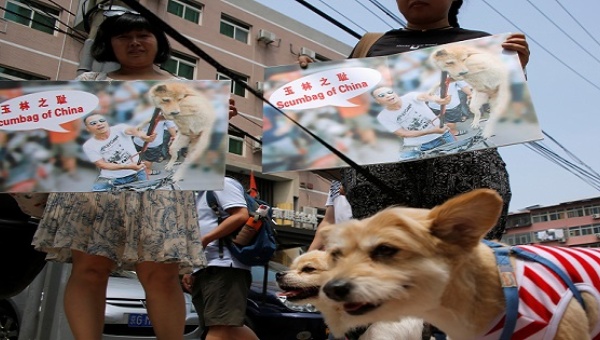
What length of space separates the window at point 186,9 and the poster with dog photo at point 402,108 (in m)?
21.1

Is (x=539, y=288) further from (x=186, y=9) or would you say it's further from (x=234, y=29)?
(x=234, y=29)

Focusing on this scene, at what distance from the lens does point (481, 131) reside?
2.05 metres

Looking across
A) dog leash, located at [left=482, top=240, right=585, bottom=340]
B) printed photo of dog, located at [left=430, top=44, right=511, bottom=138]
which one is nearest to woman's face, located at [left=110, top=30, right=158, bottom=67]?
printed photo of dog, located at [left=430, top=44, right=511, bottom=138]

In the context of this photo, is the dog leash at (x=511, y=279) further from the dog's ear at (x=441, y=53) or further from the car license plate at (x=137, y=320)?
the car license plate at (x=137, y=320)

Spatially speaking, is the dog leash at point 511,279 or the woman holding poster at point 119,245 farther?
the woman holding poster at point 119,245

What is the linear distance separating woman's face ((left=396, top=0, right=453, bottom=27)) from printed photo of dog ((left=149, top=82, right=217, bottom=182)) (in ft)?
3.84

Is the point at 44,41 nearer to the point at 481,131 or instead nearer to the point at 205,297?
the point at 205,297

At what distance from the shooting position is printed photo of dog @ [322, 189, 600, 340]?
1600 millimetres

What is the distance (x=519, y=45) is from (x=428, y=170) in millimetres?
715

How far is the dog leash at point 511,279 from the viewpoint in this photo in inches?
62.7

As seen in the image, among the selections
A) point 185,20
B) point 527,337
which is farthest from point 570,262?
point 185,20

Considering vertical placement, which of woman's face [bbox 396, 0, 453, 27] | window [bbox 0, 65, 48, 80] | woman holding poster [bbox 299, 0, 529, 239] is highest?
window [bbox 0, 65, 48, 80]

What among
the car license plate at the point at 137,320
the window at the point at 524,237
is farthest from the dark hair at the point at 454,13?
the window at the point at 524,237

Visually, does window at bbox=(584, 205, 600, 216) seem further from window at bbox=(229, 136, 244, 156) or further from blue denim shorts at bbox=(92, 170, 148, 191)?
blue denim shorts at bbox=(92, 170, 148, 191)
